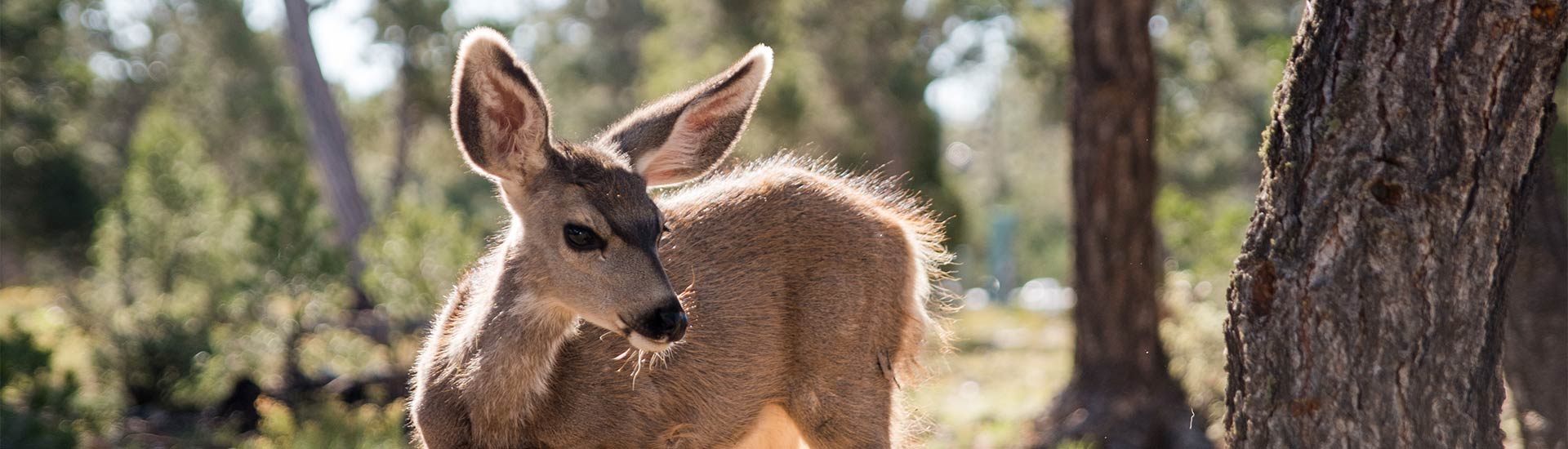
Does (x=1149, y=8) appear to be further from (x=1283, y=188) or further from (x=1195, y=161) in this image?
(x=1195, y=161)

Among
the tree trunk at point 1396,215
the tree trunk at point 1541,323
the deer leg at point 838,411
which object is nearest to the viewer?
the tree trunk at point 1396,215

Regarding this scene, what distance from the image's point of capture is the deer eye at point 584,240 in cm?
479

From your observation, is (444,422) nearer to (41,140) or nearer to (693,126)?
(693,126)

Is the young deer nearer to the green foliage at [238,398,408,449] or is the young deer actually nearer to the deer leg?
the deer leg

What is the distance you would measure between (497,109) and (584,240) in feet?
1.87

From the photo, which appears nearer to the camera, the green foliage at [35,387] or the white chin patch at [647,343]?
the white chin patch at [647,343]

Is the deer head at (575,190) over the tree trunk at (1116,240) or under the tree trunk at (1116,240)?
over

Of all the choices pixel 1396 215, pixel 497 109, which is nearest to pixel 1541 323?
pixel 1396 215

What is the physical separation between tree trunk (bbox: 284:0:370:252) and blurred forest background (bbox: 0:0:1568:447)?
71mm

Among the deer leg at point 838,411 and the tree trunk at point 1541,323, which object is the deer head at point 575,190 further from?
the tree trunk at point 1541,323

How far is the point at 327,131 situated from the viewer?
21.3 metres

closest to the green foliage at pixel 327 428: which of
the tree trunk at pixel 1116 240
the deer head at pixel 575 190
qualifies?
the deer head at pixel 575 190

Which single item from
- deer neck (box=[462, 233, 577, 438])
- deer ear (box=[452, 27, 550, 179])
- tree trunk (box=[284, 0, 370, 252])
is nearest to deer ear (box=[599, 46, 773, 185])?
deer ear (box=[452, 27, 550, 179])

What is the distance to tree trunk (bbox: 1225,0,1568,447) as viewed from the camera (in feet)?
12.7
